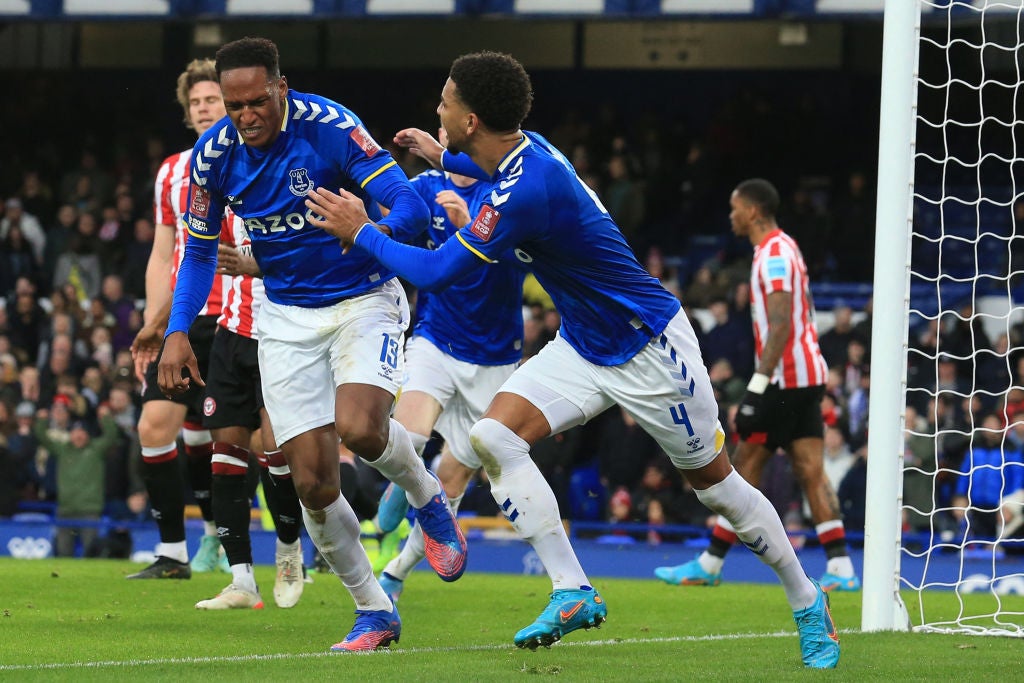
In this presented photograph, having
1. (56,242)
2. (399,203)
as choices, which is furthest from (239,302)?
(56,242)

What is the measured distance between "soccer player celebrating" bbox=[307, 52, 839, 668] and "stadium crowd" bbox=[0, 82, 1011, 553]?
6.65 metres

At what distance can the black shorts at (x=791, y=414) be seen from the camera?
31.4 feet

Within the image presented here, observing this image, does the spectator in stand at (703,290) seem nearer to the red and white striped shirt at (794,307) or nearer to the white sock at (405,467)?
the red and white striped shirt at (794,307)

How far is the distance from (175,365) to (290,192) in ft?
2.71

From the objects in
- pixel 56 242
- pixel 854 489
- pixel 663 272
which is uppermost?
pixel 56 242

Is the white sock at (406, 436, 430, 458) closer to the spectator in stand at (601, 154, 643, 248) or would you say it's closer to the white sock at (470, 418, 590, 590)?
the white sock at (470, 418, 590, 590)

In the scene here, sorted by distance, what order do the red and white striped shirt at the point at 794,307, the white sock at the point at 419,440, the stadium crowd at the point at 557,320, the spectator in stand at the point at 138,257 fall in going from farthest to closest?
the spectator in stand at the point at 138,257 → the stadium crowd at the point at 557,320 → the red and white striped shirt at the point at 794,307 → the white sock at the point at 419,440

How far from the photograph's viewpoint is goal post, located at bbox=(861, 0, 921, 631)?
282 inches

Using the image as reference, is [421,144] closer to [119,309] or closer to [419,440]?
[419,440]

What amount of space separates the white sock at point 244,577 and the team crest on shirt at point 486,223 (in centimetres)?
295

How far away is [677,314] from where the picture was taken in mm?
5785

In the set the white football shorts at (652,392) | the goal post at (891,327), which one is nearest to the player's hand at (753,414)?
the goal post at (891,327)

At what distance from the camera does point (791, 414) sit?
31.6 ft

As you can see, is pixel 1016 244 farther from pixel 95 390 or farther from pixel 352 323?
pixel 352 323
